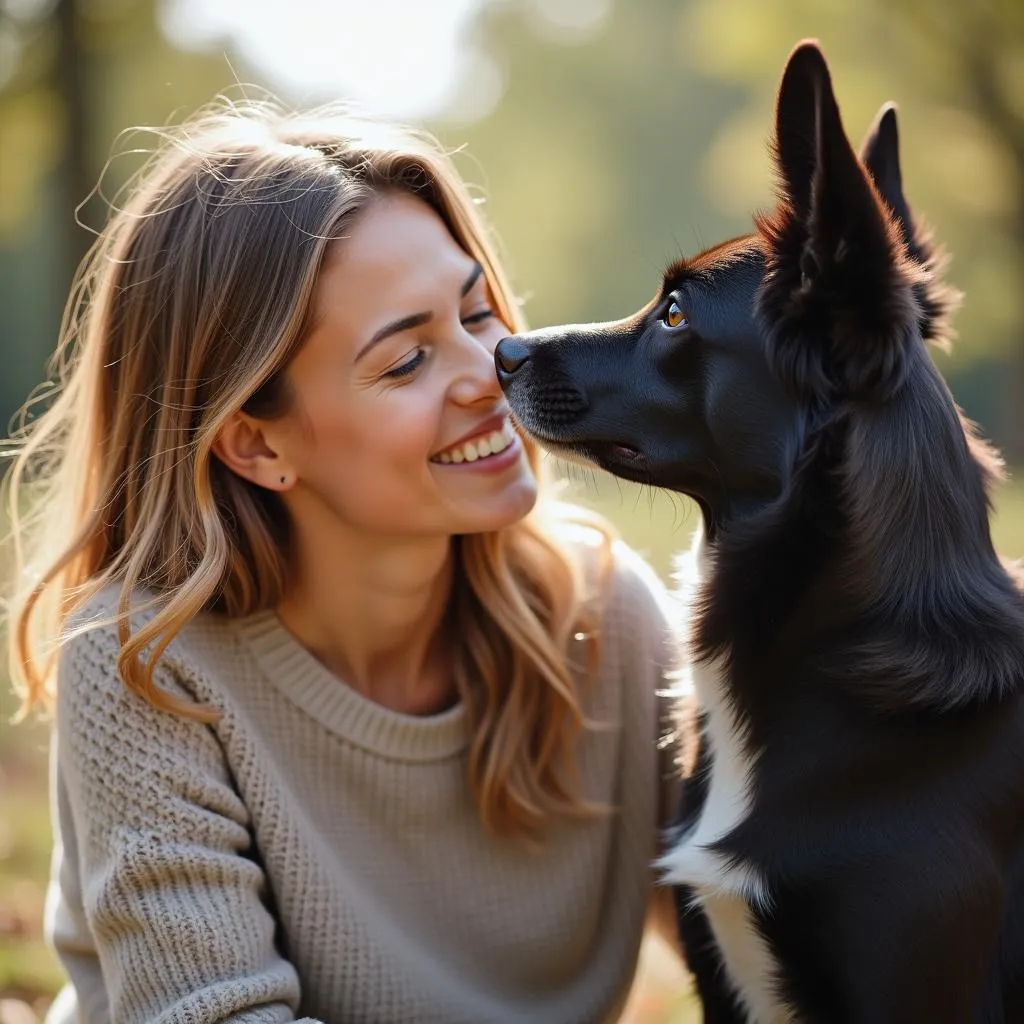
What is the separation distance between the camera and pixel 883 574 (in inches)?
74.4

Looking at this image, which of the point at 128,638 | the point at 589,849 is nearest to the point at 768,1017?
the point at 589,849

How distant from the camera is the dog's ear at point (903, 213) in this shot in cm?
221

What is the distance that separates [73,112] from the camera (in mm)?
9477

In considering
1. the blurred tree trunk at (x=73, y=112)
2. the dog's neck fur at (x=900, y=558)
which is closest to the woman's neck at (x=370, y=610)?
the dog's neck fur at (x=900, y=558)

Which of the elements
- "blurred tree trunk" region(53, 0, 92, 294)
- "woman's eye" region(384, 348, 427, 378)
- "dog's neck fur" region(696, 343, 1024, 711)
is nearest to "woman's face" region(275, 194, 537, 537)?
"woman's eye" region(384, 348, 427, 378)

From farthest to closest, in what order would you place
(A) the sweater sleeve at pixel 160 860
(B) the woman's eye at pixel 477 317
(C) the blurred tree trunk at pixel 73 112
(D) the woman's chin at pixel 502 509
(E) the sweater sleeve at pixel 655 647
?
(C) the blurred tree trunk at pixel 73 112
(E) the sweater sleeve at pixel 655 647
(B) the woman's eye at pixel 477 317
(D) the woman's chin at pixel 502 509
(A) the sweater sleeve at pixel 160 860

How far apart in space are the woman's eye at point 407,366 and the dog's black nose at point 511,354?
0.15 meters

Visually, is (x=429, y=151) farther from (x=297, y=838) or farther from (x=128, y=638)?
(x=297, y=838)

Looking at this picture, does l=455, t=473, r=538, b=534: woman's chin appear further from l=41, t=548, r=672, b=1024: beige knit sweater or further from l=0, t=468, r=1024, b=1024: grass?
l=41, t=548, r=672, b=1024: beige knit sweater

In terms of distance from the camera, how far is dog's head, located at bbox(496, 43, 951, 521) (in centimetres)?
181

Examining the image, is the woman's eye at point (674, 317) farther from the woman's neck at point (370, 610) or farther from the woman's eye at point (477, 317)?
the woman's neck at point (370, 610)

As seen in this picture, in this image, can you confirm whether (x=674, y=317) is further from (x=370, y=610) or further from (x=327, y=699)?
(x=327, y=699)

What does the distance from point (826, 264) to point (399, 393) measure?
82 cm

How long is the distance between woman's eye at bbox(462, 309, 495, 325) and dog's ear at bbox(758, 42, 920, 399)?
0.70m
